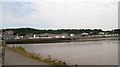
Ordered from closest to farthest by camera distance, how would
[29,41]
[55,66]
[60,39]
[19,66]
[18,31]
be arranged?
1. [19,66]
2. [55,66]
3. [29,41]
4. [60,39]
5. [18,31]

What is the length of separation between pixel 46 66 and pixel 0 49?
2499mm

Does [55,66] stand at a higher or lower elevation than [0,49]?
lower

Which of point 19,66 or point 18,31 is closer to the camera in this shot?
point 19,66

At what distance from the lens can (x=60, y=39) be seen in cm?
11381

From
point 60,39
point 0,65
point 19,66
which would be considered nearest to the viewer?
point 0,65

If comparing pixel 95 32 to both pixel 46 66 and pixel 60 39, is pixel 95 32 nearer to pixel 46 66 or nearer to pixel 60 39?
pixel 60 39

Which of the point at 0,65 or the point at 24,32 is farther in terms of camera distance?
the point at 24,32

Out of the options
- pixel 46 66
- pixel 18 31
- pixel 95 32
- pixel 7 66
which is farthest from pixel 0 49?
pixel 95 32

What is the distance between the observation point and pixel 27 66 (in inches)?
495

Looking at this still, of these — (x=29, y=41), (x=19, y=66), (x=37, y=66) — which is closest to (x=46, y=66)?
(x=37, y=66)

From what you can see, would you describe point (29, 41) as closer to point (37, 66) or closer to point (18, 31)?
point (18, 31)

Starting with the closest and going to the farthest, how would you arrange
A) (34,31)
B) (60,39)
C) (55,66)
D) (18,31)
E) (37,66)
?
(37,66) < (55,66) < (60,39) < (18,31) < (34,31)

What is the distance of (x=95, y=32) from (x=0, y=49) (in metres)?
144

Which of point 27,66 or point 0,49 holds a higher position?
point 0,49
